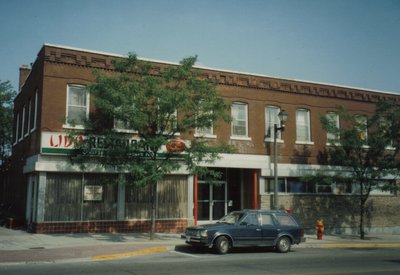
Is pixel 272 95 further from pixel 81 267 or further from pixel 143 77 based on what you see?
pixel 81 267

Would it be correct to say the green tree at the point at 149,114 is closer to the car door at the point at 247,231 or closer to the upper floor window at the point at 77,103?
the upper floor window at the point at 77,103

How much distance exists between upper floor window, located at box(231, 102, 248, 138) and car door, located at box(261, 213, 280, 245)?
7.88 m

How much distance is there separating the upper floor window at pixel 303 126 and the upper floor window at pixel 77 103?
11838mm

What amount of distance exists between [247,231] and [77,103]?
31.9 ft

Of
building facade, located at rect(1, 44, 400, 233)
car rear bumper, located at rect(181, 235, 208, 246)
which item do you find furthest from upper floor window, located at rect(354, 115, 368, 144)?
car rear bumper, located at rect(181, 235, 208, 246)

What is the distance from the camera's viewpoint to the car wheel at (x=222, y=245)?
1460cm

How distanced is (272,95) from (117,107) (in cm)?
1076

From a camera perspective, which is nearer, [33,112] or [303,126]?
[33,112]

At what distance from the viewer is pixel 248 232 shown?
49.8 ft

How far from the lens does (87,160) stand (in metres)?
17.9

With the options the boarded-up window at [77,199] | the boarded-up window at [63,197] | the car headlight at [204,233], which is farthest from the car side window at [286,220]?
the boarded-up window at [63,197]

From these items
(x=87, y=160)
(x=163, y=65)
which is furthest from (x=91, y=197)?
(x=163, y=65)

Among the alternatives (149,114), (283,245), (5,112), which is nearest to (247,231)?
(283,245)

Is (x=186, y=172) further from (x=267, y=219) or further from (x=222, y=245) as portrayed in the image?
(x=222, y=245)
